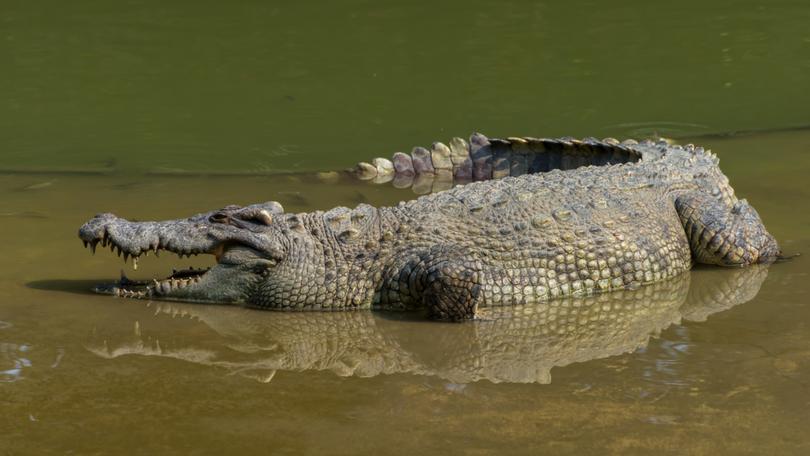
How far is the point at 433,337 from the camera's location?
6359 mm

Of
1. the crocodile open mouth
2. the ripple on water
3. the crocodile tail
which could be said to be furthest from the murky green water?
the crocodile tail

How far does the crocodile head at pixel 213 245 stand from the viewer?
693 centimetres

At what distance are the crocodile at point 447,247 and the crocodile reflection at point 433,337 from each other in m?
0.12

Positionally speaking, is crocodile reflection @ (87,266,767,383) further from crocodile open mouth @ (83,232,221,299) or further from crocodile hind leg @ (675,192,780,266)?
crocodile hind leg @ (675,192,780,266)

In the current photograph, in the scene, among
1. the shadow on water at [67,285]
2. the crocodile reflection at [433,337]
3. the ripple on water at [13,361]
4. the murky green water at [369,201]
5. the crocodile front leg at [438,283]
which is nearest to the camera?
the murky green water at [369,201]

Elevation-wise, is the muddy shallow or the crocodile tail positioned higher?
the crocodile tail

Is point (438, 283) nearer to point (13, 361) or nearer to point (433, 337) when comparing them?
point (433, 337)

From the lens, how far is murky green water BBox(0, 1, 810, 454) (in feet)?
16.6

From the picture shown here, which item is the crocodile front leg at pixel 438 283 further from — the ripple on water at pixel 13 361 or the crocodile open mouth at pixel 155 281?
the ripple on water at pixel 13 361

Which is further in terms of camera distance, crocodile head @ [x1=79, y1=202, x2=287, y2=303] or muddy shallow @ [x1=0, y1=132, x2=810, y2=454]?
crocodile head @ [x1=79, y1=202, x2=287, y2=303]

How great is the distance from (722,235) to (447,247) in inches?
76.5

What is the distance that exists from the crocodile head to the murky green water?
0.56ft

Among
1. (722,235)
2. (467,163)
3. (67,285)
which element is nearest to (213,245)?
(67,285)

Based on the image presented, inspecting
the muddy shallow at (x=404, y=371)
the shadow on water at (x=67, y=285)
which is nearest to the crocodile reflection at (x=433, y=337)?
the muddy shallow at (x=404, y=371)
